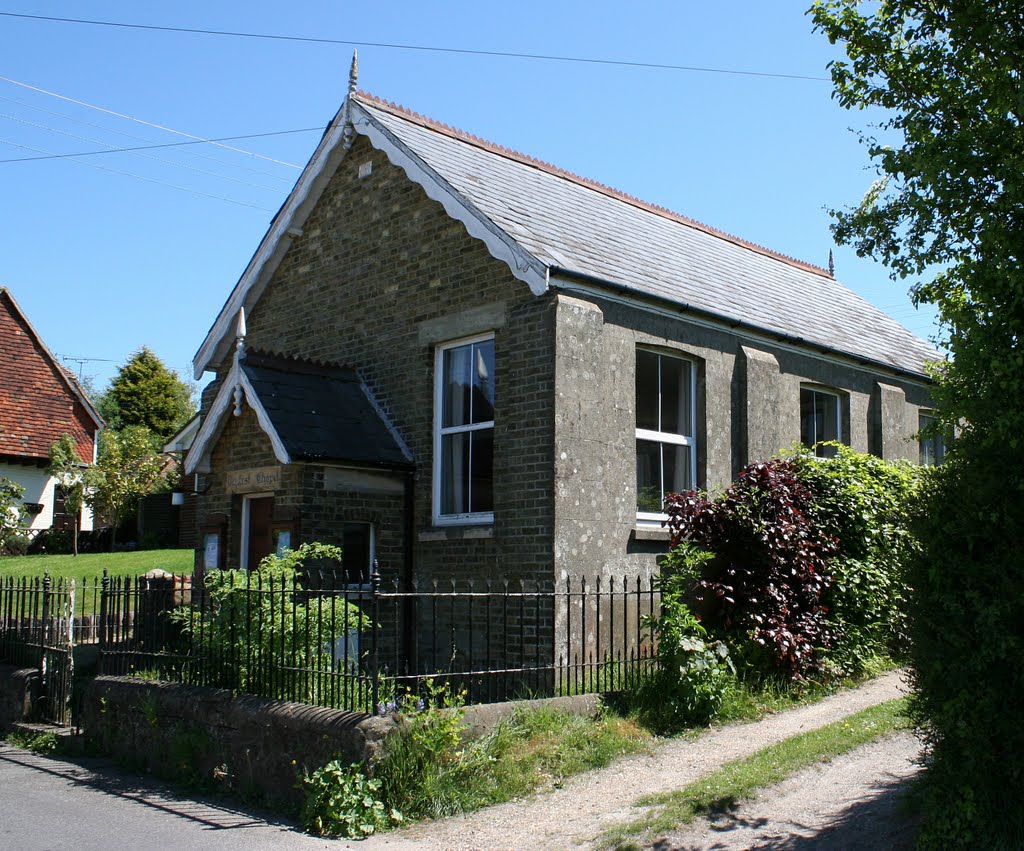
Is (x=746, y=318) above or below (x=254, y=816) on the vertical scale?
above

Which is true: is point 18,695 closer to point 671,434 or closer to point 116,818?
point 116,818

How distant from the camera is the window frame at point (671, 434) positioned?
478 inches

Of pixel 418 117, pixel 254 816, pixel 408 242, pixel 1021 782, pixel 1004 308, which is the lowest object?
pixel 254 816

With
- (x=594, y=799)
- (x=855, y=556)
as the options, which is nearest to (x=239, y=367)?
(x=594, y=799)

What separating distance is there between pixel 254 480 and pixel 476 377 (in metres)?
2.88

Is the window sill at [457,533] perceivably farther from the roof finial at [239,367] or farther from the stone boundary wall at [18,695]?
the stone boundary wall at [18,695]

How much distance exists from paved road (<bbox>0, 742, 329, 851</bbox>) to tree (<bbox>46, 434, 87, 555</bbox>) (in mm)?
22322

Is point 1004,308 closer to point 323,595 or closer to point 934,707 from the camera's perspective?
point 934,707

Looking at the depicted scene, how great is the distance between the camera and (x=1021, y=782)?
5574 millimetres

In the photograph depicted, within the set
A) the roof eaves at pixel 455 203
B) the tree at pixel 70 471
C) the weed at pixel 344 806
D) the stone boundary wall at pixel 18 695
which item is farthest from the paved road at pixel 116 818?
the tree at pixel 70 471

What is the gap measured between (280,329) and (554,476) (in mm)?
6166

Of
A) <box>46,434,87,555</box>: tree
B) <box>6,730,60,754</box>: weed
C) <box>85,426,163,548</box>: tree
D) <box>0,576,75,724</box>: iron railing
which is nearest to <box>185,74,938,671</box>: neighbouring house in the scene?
<box>0,576,75,724</box>: iron railing

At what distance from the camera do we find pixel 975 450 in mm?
5805

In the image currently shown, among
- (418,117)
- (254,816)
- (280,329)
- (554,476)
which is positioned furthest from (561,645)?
(418,117)
